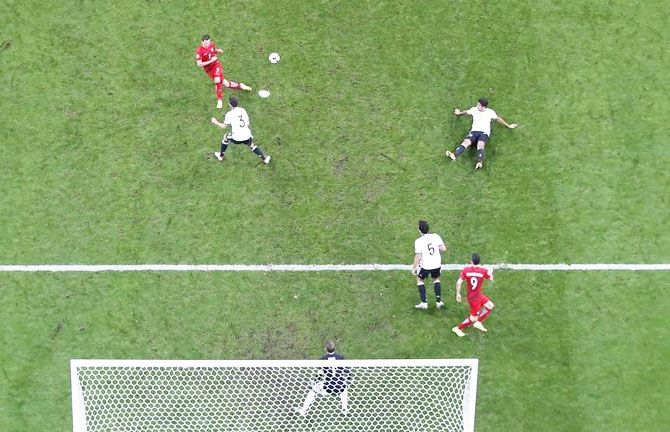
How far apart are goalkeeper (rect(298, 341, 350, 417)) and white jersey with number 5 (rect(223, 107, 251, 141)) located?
4352 mm

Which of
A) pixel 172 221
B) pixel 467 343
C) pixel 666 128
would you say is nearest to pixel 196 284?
pixel 172 221

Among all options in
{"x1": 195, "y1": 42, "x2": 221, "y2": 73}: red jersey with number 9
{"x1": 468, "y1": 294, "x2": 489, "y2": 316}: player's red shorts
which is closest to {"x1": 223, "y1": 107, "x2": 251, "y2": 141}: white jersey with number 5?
{"x1": 195, "y1": 42, "x2": 221, "y2": 73}: red jersey with number 9

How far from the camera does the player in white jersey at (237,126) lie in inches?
585

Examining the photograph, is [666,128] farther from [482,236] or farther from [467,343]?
[467,343]

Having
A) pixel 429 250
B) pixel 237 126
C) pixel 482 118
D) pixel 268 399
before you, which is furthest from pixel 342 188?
pixel 268 399

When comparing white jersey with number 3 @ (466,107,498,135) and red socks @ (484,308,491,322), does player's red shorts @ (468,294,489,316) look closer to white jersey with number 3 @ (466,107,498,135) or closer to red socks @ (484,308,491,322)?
red socks @ (484,308,491,322)

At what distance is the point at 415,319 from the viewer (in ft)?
47.8

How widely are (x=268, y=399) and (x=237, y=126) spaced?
5.03 meters

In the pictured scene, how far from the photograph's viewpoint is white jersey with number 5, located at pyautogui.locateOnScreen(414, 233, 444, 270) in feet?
44.6

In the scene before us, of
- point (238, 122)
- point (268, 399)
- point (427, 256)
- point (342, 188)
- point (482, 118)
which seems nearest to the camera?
point (427, 256)

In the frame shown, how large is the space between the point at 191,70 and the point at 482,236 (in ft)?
22.5

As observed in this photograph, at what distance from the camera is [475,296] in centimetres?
1356

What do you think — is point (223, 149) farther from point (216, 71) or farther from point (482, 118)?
point (482, 118)

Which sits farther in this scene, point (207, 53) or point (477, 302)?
point (207, 53)
